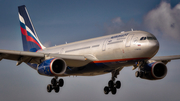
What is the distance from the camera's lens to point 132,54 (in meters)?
22.3

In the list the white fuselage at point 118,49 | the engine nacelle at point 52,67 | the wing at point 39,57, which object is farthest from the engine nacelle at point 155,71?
the engine nacelle at point 52,67

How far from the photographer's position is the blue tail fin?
38.0m

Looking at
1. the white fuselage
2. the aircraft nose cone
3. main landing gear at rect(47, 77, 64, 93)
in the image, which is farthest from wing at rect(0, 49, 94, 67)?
the aircraft nose cone

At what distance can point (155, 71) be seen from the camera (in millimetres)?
26734

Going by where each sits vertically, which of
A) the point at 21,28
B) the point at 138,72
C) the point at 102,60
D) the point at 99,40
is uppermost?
the point at 21,28

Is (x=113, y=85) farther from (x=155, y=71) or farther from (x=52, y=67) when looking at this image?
(x=52, y=67)

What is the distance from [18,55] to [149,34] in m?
Result: 12.7

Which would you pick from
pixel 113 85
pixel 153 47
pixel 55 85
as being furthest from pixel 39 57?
pixel 153 47

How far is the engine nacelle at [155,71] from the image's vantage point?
26.1m

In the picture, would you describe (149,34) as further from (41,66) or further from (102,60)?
(41,66)

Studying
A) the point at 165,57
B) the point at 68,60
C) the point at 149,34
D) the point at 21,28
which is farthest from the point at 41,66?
the point at 21,28

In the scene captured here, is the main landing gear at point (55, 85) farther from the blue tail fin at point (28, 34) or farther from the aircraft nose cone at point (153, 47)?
the aircraft nose cone at point (153, 47)

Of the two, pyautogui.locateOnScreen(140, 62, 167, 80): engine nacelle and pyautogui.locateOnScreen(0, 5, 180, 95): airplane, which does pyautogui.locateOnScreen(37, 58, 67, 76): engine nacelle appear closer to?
pyautogui.locateOnScreen(0, 5, 180, 95): airplane

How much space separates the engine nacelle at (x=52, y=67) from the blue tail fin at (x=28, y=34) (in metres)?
13.3
